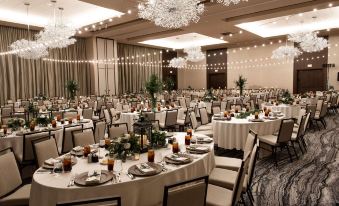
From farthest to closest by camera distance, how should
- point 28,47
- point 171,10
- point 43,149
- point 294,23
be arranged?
1. point 294,23
2. point 28,47
3. point 171,10
4. point 43,149

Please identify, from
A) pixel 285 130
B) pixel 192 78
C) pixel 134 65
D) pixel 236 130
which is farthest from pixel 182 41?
pixel 285 130

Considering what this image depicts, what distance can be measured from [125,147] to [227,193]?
3.91 feet

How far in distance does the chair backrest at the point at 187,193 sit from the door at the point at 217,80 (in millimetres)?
19225

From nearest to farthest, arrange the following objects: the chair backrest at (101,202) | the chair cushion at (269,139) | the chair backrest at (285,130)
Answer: the chair backrest at (101,202) → the chair backrest at (285,130) → the chair cushion at (269,139)

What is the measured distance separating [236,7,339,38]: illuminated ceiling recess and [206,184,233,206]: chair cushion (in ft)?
34.9

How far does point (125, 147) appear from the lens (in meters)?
3.21

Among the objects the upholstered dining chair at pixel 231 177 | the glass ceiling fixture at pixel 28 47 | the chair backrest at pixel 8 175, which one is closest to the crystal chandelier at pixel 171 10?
the upholstered dining chair at pixel 231 177

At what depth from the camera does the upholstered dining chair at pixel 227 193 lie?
2538mm

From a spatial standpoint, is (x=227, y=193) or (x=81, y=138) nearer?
(x=227, y=193)

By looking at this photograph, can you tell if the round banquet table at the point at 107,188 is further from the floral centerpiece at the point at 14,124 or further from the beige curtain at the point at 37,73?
the beige curtain at the point at 37,73

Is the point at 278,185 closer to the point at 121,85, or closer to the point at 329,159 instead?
the point at 329,159

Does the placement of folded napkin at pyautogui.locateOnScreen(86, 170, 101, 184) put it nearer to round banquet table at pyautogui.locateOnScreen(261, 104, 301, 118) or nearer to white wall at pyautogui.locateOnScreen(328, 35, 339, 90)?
round banquet table at pyautogui.locateOnScreen(261, 104, 301, 118)

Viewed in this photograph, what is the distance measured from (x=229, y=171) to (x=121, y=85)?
1444cm

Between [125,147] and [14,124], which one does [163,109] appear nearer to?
[14,124]
